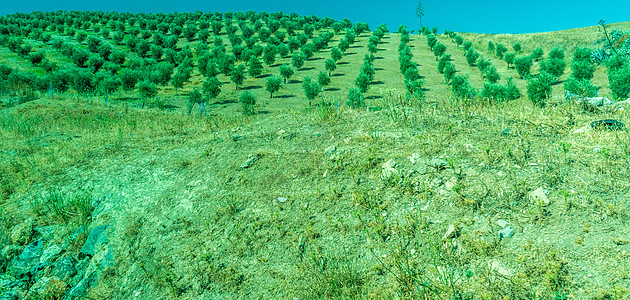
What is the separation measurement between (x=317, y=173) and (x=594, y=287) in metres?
5.03

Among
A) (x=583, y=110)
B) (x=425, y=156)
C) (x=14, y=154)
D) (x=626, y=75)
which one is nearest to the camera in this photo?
(x=425, y=156)

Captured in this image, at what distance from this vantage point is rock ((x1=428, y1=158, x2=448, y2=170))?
675 centimetres

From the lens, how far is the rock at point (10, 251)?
280 inches

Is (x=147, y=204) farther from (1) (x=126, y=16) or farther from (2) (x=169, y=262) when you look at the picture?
(1) (x=126, y=16)

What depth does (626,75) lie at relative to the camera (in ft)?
76.4

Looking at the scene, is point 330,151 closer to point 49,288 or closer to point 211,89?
point 49,288

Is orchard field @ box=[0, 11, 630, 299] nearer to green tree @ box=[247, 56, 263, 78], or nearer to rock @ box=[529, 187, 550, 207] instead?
rock @ box=[529, 187, 550, 207]

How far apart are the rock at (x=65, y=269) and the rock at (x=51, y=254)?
13.9 inches

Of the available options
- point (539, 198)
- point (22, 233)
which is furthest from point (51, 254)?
point (539, 198)

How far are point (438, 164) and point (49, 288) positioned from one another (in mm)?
7557

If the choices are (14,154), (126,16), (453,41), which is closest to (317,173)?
(14,154)

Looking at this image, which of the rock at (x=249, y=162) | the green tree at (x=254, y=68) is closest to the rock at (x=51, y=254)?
the rock at (x=249, y=162)

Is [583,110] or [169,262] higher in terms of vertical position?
[583,110]

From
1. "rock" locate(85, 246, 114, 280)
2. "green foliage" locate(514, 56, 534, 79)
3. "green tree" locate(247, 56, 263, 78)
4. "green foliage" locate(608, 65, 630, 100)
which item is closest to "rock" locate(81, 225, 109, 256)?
"rock" locate(85, 246, 114, 280)
